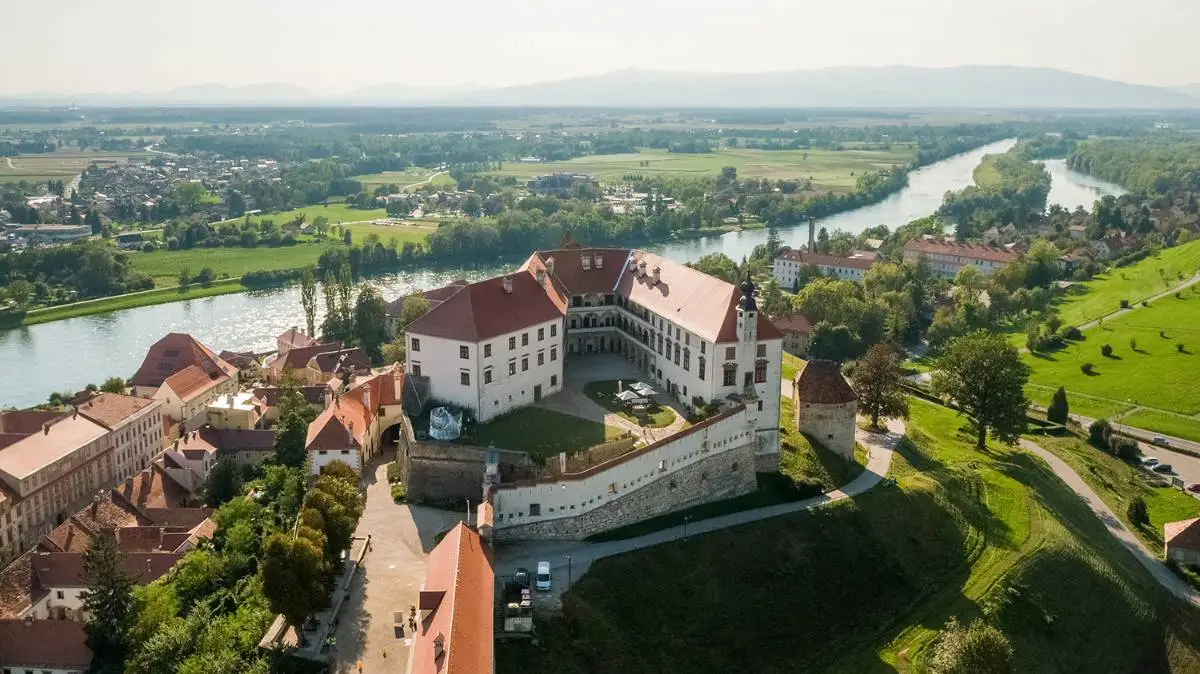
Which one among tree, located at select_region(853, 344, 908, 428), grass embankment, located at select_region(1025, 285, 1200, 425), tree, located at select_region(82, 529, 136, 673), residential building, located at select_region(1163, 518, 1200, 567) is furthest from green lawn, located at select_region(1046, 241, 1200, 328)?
tree, located at select_region(82, 529, 136, 673)

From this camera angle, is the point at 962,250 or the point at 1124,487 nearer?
the point at 1124,487

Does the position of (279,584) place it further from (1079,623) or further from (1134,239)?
(1134,239)

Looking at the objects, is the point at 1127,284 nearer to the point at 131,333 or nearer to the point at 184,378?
the point at 184,378

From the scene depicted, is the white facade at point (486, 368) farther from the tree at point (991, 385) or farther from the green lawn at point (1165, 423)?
the green lawn at point (1165, 423)

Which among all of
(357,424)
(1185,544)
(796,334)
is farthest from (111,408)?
(1185,544)

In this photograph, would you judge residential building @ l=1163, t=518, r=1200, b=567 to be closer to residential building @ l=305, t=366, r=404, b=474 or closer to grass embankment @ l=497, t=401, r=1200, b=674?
grass embankment @ l=497, t=401, r=1200, b=674

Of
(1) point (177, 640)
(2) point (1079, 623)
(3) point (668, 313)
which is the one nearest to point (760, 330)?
(3) point (668, 313)
